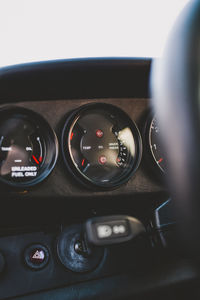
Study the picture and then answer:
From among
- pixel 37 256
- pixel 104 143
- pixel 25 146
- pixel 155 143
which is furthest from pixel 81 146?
pixel 37 256

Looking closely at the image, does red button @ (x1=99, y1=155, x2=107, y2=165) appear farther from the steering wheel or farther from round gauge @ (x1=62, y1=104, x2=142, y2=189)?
the steering wheel

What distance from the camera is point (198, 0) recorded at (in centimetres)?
84

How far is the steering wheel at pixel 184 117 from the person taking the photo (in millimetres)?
795

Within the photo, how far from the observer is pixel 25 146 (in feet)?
6.33

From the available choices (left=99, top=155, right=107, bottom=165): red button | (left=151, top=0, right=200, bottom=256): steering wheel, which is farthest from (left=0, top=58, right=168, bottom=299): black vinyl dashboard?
(left=151, top=0, right=200, bottom=256): steering wheel

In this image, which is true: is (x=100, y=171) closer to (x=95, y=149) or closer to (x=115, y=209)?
(x=95, y=149)

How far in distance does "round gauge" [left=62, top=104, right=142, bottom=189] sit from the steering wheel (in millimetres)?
1076

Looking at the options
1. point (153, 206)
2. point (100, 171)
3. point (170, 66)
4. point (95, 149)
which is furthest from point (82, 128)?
point (170, 66)

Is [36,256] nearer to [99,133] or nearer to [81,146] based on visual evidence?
[81,146]

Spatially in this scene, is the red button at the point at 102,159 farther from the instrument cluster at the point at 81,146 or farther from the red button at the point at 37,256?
the red button at the point at 37,256

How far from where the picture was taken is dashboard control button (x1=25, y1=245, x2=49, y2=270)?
160cm

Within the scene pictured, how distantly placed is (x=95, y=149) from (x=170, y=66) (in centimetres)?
123

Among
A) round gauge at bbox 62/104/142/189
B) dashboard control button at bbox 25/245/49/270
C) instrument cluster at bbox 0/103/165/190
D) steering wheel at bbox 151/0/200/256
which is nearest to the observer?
steering wheel at bbox 151/0/200/256

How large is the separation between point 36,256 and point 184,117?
3.70ft
